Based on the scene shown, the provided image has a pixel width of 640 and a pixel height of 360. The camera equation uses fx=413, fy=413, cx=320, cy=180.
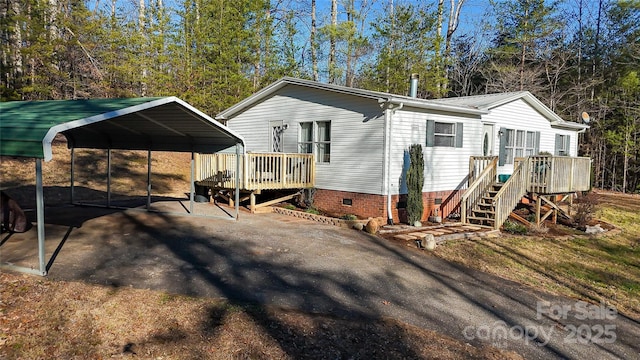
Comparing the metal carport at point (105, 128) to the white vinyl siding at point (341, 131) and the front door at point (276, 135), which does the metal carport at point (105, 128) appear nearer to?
the white vinyl siding at point (341, 131)

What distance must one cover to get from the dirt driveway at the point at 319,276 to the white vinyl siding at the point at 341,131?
2603 millimetres

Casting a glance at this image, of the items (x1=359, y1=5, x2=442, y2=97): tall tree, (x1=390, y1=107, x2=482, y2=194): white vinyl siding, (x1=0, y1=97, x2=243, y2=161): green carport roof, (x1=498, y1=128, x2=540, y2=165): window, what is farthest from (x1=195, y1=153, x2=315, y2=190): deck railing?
(x1=359, y1=5, x2=442, y2=97): tall tree

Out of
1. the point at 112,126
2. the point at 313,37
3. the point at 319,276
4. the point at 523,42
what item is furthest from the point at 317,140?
the point at 523,42

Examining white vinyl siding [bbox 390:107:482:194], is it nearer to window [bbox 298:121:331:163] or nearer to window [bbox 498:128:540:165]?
window [bbox 498:128:540:165]

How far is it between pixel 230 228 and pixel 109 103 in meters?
3.80

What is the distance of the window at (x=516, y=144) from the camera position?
15.0 metres

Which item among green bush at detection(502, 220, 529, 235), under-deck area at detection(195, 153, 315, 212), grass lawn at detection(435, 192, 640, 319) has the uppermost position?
under-deck area at detection(195, 153, 315, 212)

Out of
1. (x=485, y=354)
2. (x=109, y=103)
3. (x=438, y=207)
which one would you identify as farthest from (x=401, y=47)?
(x=485, y=354)

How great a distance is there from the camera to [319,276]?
6.52 meters

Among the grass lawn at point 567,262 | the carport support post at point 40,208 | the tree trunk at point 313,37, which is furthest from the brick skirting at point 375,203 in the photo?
the tree trunk at point 313,37

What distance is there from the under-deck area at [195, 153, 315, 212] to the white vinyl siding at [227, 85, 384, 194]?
0.66m

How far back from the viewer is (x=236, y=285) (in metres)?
5.83

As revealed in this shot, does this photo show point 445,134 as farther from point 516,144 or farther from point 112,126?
point 112,126

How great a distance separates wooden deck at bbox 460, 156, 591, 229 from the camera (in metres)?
11.4
